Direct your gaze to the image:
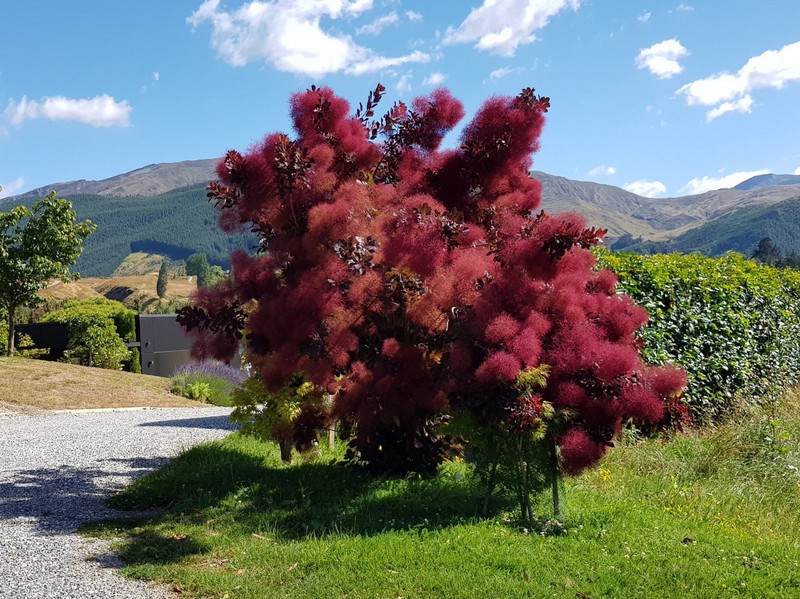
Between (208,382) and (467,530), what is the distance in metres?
14.3

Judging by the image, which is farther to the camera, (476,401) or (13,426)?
(13,426)

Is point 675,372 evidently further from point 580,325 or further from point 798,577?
point 798,577

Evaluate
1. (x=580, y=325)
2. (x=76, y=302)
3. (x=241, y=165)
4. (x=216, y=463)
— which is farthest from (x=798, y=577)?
(x=76, y=302)

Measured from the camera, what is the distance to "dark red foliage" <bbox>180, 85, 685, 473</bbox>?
4.45 meters

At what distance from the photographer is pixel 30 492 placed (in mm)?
6453

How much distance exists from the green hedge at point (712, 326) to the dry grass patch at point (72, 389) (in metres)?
10.6

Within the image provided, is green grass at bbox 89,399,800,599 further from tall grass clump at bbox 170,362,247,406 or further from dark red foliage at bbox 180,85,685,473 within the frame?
tall grass clump at bbox 170,362,247,406

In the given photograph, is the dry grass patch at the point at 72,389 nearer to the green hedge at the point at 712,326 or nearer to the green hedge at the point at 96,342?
the green hedge at the point at 96,342

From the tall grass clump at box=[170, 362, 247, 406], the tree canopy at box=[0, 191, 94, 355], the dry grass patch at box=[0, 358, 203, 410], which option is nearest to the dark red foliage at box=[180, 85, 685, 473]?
the dry grass patch at box=[0, 358, 203, 410]

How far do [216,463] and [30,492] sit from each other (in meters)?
1.66

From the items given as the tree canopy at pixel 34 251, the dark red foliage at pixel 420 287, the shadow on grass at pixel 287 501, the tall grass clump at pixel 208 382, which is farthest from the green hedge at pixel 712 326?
the tree canopy at pixel 34 251

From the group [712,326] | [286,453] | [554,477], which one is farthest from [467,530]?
[712,326]

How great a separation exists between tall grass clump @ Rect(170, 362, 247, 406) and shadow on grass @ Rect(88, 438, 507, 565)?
1001cm

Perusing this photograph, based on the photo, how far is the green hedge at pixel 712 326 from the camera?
8.30 metres
